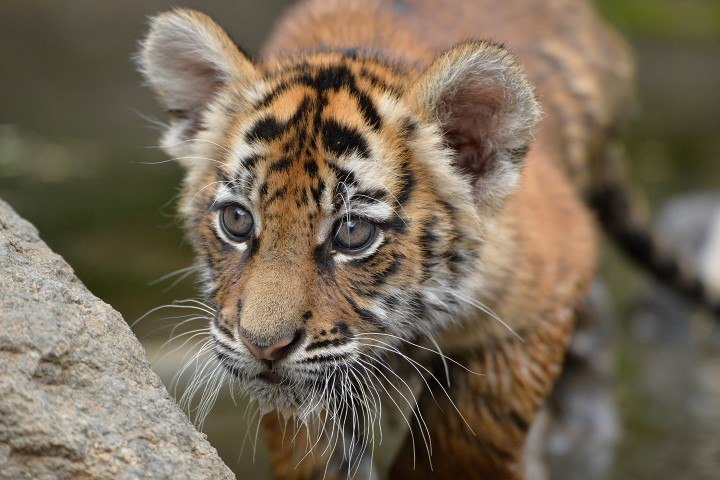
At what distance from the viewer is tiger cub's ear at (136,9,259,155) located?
162 inches

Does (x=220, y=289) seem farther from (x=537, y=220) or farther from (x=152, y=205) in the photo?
(x=152, y=205)

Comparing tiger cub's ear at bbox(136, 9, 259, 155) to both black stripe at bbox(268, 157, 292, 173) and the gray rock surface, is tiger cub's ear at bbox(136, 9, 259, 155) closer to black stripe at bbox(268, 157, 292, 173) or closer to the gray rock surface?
black stripe at bbox(268, 157, 292, 173)

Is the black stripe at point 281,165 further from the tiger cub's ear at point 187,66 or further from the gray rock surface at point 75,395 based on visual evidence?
the gray rock surface at point 75,395

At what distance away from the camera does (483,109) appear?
3953 millimetres

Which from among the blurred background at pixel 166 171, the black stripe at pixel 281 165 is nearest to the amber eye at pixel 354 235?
the black stripe at pixel 281 165

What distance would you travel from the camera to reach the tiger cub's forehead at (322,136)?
3.68m

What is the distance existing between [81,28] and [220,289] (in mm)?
12054

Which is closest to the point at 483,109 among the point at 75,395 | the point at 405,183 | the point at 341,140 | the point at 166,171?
the point at 405,183

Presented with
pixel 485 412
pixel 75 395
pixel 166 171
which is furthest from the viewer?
pixel 166 171

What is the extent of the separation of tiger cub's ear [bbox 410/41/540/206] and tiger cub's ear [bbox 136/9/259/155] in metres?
0.72

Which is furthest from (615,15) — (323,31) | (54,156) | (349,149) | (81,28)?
(349,149)

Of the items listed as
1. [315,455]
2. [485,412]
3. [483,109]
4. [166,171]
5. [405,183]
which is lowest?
[315,455]

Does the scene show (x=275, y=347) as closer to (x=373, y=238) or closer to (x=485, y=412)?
(x=373, y=238)

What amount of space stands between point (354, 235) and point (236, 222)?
41 cm
